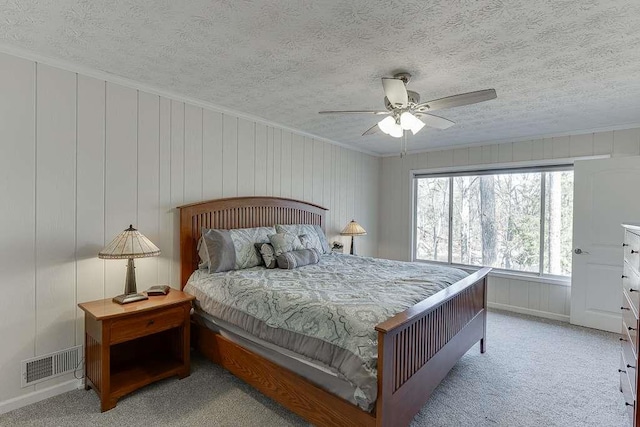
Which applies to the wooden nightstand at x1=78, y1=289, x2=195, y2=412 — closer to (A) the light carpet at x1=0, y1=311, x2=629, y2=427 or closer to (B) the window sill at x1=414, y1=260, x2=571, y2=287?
(A) the light carpet at x1=0, y1=311, x2=629, y2=427

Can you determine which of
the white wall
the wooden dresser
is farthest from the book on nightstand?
the white wall

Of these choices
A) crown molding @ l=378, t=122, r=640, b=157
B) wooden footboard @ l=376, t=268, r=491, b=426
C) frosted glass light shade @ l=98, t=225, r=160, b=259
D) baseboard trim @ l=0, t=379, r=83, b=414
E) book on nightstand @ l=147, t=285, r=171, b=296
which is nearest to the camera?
wooden footboard @ l=376, t=268, r=491, b=426

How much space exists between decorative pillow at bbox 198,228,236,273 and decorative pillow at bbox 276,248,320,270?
→ 47cm

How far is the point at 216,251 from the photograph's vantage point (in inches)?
117

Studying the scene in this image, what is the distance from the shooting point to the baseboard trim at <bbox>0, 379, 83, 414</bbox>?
2.19 m

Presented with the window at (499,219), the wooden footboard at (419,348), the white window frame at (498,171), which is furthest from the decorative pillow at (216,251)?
the window at (499,219)

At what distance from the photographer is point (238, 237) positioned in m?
3.19

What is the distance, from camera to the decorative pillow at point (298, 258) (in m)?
3.18

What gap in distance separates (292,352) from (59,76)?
2.61m

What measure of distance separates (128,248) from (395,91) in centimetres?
221

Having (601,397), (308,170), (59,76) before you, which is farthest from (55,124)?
(601,397)

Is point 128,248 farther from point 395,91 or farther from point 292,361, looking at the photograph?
point 395,91

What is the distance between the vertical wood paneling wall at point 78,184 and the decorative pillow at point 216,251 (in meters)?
0.28

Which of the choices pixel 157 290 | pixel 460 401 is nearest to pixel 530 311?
pixel 460 401
